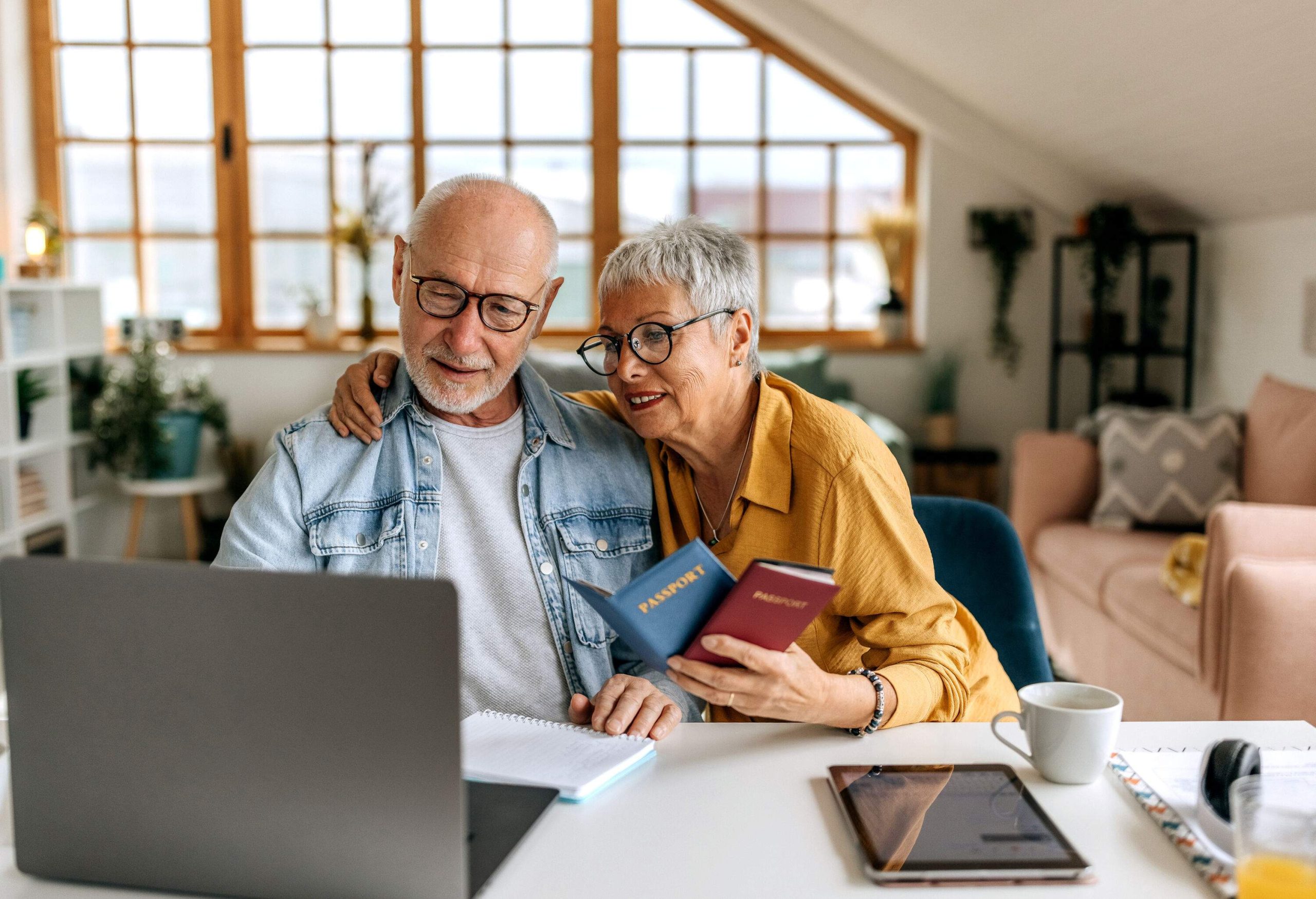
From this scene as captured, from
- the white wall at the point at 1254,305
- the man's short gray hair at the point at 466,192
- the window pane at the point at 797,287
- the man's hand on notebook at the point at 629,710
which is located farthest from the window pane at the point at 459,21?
the man's hand on notebook at the point at 629,710

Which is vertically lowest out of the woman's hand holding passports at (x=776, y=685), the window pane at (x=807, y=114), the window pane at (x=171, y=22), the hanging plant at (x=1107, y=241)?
the woman's hand holding passports at (x=776, y=685)

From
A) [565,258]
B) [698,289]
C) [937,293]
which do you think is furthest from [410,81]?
[698,289]

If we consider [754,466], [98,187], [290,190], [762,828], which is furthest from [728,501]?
[98,187]

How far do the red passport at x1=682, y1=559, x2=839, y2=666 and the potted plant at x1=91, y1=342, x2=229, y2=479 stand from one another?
4.24 m

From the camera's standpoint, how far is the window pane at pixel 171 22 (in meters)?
5.34

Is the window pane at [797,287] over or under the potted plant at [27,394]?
over

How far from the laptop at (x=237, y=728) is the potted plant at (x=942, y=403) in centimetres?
471

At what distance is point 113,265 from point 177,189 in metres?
0.50

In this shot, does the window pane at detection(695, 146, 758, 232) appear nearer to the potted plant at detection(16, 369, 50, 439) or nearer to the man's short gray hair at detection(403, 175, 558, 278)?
the potted plant at detection(16, 369, 50, 439)

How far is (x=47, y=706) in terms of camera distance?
88 centimetres

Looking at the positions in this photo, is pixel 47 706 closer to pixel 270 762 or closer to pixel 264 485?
pixel 270 762

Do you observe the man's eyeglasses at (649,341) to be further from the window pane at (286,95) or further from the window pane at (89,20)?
the window pane at (89,20)

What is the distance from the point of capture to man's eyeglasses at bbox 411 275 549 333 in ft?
5.16

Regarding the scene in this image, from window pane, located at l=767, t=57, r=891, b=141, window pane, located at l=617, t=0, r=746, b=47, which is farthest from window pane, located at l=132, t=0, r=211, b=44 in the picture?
window pane, located at l=767, t=57, r=891, b=141
